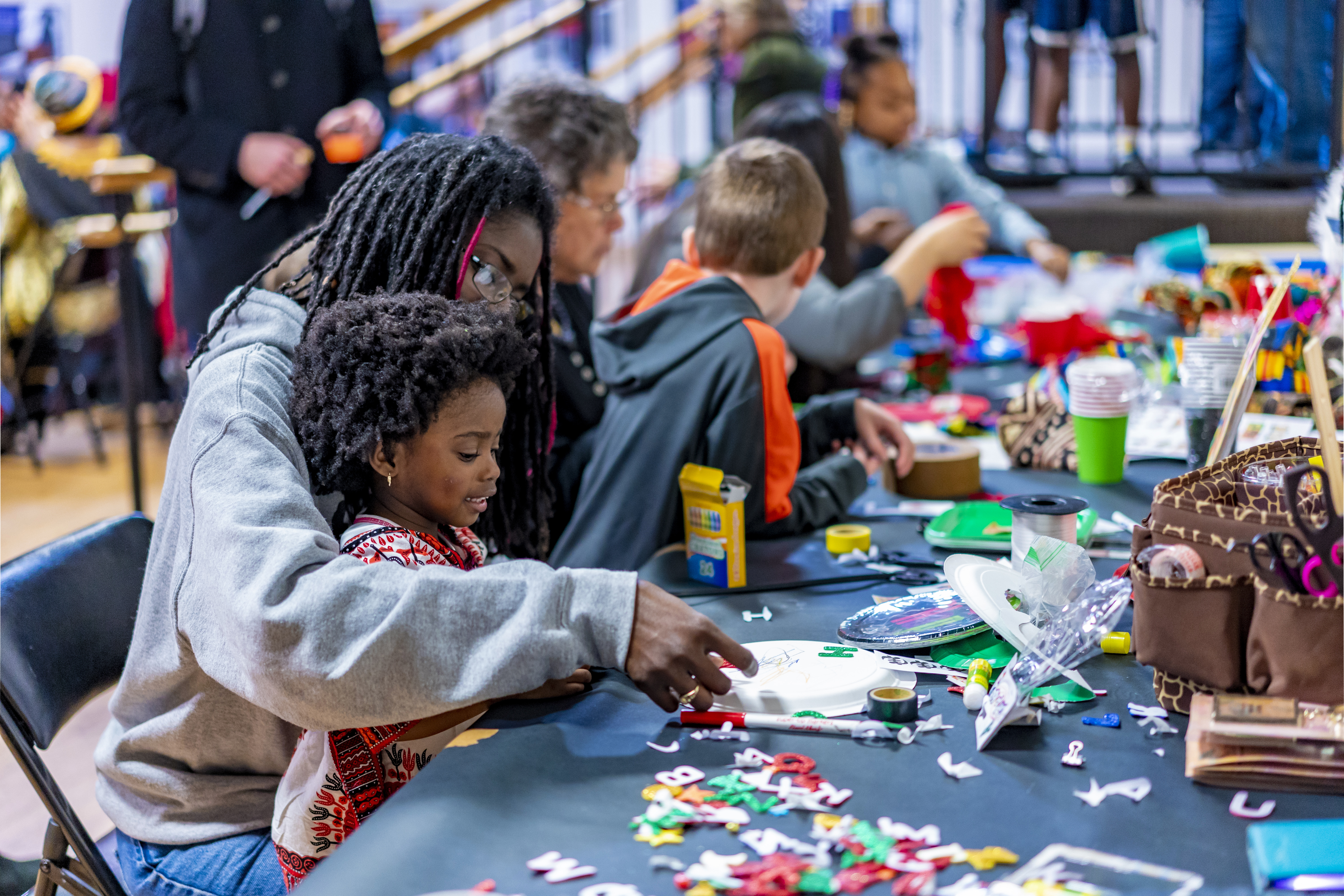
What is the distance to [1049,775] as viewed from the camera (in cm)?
91

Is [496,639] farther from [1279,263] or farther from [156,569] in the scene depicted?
[1279,263]

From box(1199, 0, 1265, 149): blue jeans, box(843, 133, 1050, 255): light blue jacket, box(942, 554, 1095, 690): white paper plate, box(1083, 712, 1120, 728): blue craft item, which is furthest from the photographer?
box(1199, 0, 1265, 149): blue jeans

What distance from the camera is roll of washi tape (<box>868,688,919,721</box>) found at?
101 cm

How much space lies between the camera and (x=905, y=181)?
12.5ft

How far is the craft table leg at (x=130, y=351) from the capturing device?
3.27 metres

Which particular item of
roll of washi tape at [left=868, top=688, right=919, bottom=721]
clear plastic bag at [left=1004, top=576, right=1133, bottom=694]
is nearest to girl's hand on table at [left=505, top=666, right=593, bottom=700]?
roll of washi tape at [left=868, top=688, right=919, bottom=721]

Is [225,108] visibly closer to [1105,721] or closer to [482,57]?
[482,57]

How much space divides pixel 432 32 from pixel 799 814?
388cm

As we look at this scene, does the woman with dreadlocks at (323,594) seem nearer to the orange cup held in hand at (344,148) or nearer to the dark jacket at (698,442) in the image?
the dark jacket at (698,442)

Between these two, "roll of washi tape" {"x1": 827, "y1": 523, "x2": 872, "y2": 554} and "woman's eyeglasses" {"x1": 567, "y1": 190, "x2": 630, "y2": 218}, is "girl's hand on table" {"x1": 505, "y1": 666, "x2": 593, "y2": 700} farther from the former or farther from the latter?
"woman's eyeglasses" {"x1": 567, "y1": 190, "x2": 630, "y2": 218}

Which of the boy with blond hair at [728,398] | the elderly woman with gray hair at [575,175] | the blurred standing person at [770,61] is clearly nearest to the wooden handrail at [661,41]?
the blurred standing person at [770,61]

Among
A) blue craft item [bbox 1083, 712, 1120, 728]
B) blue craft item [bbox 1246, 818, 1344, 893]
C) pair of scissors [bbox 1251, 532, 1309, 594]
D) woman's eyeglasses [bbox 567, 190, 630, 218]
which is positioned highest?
woman's eyeglasses [bbox 567, 190, 630, 218]

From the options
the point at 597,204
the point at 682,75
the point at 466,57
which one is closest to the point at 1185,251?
the point at 597,204

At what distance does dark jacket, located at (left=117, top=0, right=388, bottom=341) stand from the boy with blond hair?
1.26 meters
